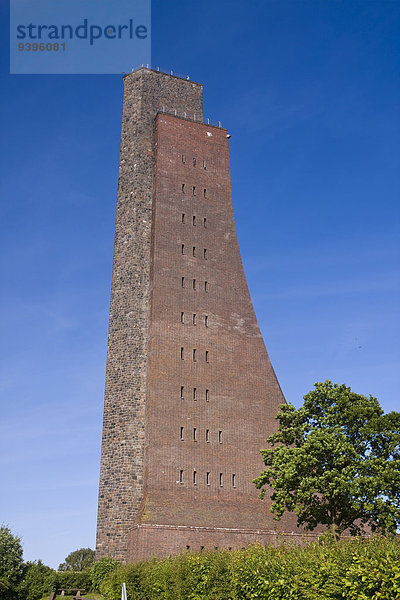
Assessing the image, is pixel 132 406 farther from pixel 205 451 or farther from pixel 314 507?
pixel 314 507

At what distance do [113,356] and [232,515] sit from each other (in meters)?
12.7

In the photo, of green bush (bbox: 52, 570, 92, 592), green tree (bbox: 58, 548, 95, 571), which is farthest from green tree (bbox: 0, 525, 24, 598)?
green tree (bbox: 58, 548, 95, 571)

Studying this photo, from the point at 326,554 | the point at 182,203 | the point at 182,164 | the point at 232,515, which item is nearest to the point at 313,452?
the point at 232,515

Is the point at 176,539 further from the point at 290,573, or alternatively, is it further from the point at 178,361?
the point at 290,573

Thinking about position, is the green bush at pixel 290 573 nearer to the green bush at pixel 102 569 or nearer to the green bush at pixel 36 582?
the green bush at pixel 102 569

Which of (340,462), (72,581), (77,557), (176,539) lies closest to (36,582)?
(72,581)

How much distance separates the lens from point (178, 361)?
129 feet

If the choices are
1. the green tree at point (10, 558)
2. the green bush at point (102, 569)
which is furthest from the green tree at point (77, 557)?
the green bush at point (102, 569)

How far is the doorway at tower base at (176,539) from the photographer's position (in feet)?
110

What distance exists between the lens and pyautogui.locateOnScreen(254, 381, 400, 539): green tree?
2683 centimetres

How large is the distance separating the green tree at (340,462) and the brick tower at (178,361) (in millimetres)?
7286

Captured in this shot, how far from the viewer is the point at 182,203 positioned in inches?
1741

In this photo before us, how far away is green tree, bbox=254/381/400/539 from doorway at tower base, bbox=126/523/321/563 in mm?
5842

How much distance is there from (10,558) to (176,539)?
49.7 feet
